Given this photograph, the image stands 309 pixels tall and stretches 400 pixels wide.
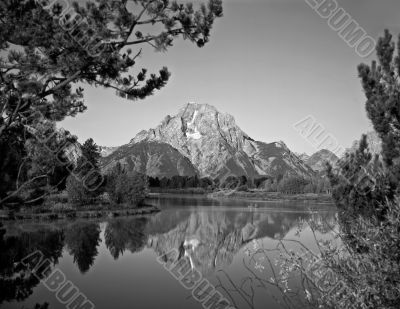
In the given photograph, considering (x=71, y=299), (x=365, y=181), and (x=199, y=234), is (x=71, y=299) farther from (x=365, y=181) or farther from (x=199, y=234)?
(x=199, y=234)

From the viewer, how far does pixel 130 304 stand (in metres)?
15.5

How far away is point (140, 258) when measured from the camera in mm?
24703

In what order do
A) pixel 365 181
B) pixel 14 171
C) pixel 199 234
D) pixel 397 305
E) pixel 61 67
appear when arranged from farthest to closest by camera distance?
pixel 199 234 → pixel 365 181 → pixel 14 171 → pixel 61 67 → pixel 397 305

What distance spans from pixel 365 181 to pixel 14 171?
9.02m

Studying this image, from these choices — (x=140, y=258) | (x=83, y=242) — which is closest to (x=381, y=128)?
(x=140, y=258)

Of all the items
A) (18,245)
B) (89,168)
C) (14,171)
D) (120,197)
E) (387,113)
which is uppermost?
(89,168)

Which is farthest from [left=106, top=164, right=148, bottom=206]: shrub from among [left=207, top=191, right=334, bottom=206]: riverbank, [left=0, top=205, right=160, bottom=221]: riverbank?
[left=207, top=191, right=334, bottom=206]: riverbank

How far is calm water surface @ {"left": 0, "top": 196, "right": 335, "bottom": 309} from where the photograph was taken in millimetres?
15494

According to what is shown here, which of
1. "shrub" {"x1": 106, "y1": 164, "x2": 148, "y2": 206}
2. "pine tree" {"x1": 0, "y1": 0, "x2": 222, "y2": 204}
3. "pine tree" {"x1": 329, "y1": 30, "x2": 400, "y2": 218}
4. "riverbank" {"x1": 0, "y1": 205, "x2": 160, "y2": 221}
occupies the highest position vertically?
"shrub" {"x1": 106, "y1": 164, "x2": 148, "y2": 206}

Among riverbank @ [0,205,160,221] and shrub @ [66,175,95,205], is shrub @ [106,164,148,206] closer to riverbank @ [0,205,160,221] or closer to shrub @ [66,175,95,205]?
riverbank @ [0,205,160,221]

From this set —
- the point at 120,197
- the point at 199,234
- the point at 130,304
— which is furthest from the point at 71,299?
the point at 120,197

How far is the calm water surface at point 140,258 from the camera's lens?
15494 millimetres

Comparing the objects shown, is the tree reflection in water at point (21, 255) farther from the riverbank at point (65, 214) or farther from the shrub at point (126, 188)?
the shrub at point (126, 188)

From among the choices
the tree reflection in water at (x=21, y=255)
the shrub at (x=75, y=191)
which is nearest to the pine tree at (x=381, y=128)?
the tree reflection in water at (x=21, y=255)
